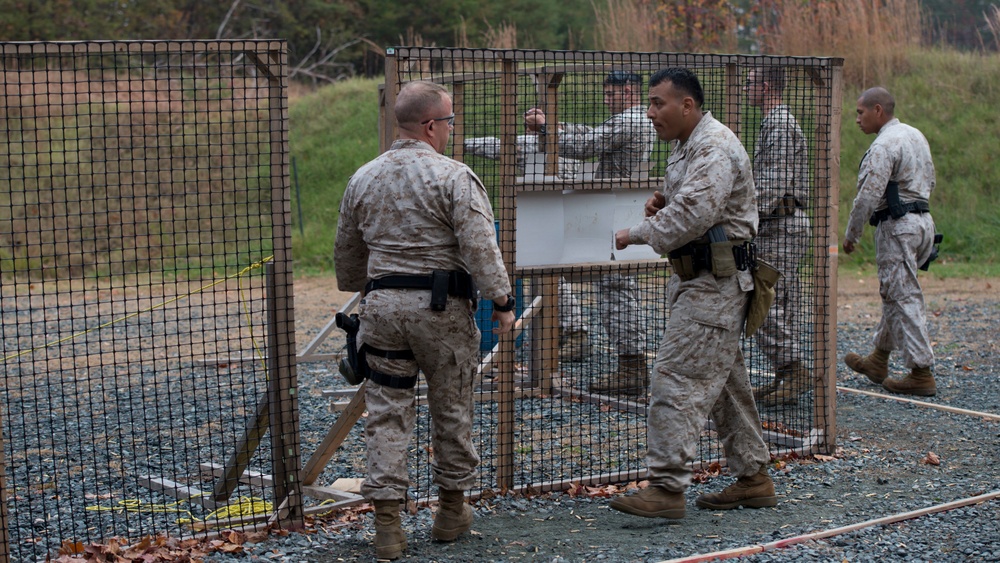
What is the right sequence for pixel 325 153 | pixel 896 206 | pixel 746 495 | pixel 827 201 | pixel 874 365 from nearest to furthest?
pixel 746 495 → pixel 827 201 → pixel 896 206 → pixel 874 365 → pixel 325 153

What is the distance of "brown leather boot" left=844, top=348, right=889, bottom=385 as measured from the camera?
7.94 metres

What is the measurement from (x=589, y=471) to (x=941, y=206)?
12528 millimetres

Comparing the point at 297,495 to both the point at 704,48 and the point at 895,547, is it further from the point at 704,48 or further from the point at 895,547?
the point at 704,48

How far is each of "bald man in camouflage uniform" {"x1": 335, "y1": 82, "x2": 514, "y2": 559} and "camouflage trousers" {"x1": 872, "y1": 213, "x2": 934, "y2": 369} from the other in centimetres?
436

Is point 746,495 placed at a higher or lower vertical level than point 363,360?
lower

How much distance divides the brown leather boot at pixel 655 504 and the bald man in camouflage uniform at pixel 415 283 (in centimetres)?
88

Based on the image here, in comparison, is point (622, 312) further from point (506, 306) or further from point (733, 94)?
point (506, 306)

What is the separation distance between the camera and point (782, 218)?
664 cm

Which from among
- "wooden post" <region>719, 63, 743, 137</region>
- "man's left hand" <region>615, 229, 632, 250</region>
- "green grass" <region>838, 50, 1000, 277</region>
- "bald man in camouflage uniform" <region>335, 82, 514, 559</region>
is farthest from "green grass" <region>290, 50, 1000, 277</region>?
"bald man in camouflage uniform" <region>335, 82, 514, 559</region>

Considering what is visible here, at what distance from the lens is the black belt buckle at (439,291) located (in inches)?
165

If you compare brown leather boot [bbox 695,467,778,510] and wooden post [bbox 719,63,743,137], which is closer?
brown leather boot [bbox 695,467,778,510]

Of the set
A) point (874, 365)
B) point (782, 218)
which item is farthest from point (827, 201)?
point (874, 365)

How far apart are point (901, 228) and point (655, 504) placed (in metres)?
3.88

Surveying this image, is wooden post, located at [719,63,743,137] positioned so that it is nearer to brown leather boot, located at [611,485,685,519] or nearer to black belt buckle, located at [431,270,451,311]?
brown leather boot, located at [611,485,685,519]
